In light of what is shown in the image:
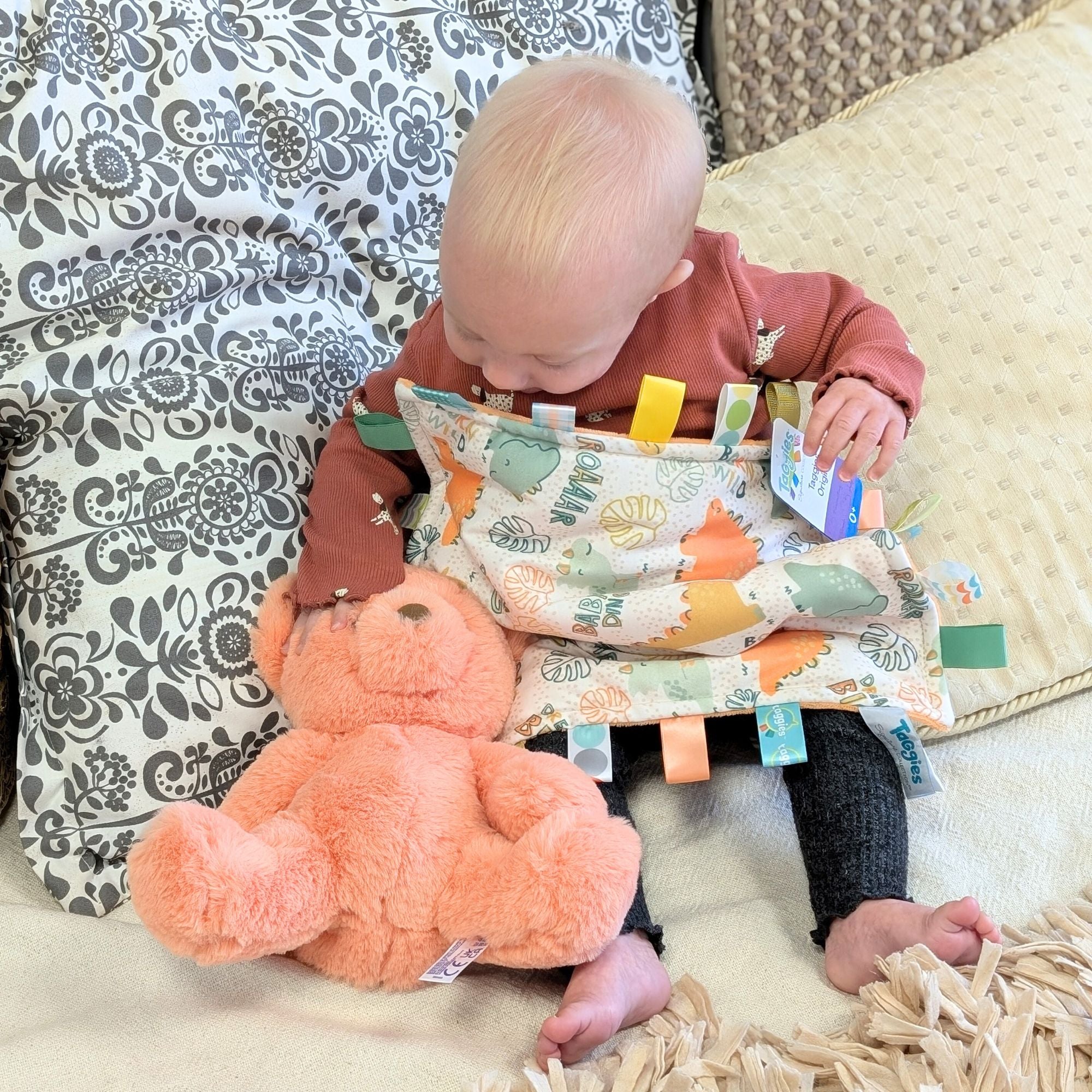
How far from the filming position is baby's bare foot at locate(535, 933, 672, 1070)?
0.71 metres

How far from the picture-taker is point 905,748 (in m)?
0.86

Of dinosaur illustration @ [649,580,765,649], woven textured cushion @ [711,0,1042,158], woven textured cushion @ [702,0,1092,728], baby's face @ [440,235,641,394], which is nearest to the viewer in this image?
baby's face @ [440,235,641,394]

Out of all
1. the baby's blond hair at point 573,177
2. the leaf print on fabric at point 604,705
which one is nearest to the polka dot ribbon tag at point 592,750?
the leaf print on fabric at point 604,705

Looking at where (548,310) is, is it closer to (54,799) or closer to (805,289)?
(805,289)

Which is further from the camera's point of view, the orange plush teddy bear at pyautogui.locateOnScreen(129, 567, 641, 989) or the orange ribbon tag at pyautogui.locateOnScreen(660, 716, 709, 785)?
the orange ribbon tag at pyautogui.locateOnScreen(660, 716, 709, 785)

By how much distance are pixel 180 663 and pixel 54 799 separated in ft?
0.45

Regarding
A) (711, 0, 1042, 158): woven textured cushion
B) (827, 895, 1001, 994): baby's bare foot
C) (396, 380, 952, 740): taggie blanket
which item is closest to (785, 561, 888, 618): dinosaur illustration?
(396, 380, 952, 740): taggie blanket

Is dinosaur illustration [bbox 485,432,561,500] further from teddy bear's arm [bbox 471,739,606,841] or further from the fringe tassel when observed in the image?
the fringe tassel

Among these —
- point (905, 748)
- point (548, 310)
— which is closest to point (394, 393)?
point (548, 310)

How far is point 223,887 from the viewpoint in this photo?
0.69 m

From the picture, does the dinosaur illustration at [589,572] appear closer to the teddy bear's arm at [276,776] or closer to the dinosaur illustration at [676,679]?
the dinosaur illustration at [676,679]

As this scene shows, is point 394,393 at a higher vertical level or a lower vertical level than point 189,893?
higher

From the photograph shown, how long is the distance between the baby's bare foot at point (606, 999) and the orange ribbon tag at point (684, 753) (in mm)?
128

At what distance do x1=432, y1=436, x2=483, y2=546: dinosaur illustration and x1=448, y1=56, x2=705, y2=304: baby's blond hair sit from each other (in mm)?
194
